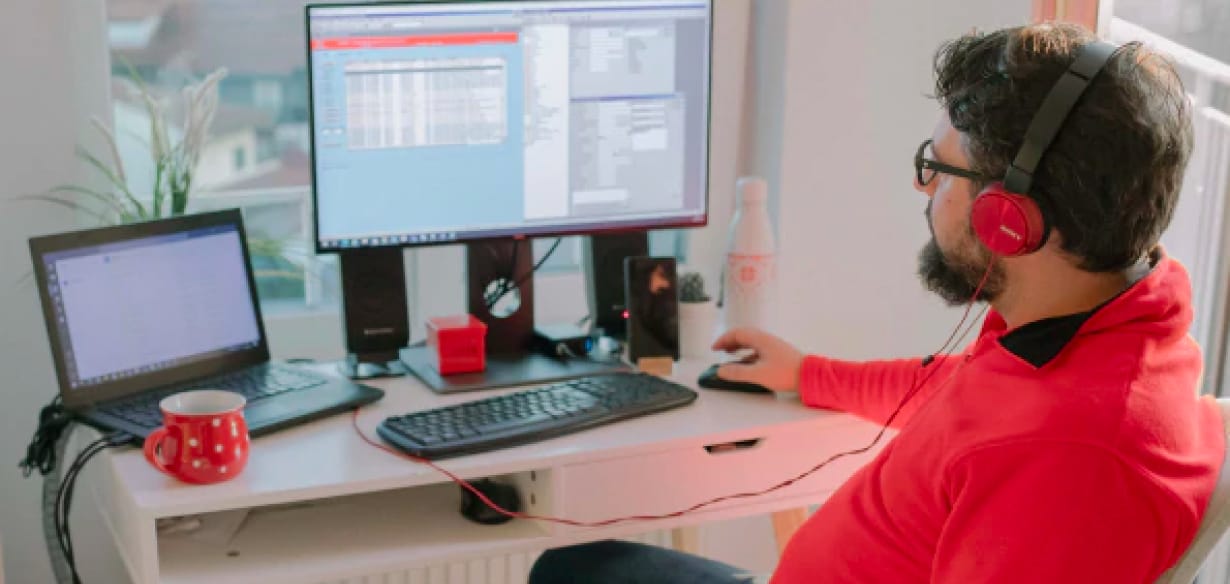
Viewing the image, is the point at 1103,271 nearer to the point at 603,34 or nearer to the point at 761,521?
the point at 603,34

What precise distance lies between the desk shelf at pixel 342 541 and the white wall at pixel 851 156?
2.98 feet

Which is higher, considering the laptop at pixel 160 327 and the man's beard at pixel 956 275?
the man's beard at pixel 956 275

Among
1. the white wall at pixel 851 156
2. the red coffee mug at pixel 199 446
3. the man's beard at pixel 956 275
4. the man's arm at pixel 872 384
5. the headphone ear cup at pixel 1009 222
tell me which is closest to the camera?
the headphone ear cup at pixel 1009 222

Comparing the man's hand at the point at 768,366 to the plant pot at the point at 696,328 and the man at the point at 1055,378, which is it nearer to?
the plant pot at the point at 696,328

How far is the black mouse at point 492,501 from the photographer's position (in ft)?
5.58

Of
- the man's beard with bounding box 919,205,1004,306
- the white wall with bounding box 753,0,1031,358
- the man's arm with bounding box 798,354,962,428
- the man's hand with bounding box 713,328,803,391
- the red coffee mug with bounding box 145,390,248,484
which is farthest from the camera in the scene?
the white wall with bounding box 753,0,1031,358

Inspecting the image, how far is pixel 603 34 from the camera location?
78.3 inches

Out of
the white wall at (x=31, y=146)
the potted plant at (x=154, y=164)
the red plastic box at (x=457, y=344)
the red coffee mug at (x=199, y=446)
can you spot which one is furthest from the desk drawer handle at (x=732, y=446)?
the white wall at (x=31, y=146)

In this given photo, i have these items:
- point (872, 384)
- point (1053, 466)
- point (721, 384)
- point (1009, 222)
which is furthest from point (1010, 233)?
point (721, 384)

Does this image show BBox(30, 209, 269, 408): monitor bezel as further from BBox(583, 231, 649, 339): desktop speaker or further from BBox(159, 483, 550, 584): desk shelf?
BBox(583, 231, 649, 339): desktop speaker

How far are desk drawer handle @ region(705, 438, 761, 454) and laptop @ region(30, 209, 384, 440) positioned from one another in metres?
0.44

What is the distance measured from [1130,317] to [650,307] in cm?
83

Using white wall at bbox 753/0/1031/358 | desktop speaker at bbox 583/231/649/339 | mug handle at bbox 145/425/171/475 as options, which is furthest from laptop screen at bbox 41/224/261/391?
white wall at bbox 753/0/1031/358

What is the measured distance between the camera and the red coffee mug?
1521 mm
